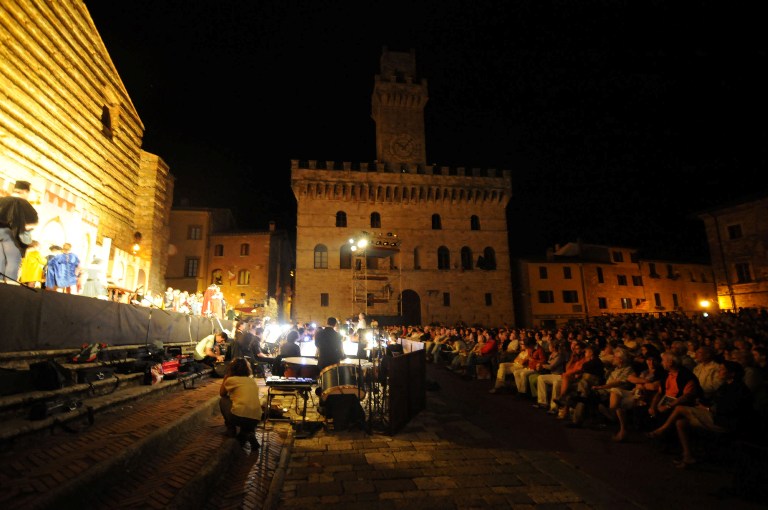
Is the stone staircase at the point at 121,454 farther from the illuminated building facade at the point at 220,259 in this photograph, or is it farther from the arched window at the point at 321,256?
the illuminated building facade at the point at 220,259

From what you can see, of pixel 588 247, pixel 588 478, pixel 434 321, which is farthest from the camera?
pixel 588 247

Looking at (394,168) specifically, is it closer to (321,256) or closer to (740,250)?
(321,256)

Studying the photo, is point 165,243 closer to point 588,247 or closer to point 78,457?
point 78,457

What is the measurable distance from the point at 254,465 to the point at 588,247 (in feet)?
126

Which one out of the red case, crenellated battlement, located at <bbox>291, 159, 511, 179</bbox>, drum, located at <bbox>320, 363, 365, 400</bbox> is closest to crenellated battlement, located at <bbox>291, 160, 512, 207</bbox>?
crenellated battlement, located at <bbox>291, 159, 511, 179</bbox>

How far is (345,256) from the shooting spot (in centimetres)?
2881

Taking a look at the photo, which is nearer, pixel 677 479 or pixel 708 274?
pixel 677 479

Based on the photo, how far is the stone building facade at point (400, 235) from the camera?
28016 millimetres

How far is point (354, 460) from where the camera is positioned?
4.70m

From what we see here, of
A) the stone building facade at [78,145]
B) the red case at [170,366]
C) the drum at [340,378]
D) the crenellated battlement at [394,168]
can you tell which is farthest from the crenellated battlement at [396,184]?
the drum at [340,378]

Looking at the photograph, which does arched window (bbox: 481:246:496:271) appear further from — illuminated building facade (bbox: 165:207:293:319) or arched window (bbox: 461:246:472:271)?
illuminated building facade (bbox: 165:207:293:319)

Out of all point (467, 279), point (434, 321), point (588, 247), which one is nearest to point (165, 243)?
point (434, 321)

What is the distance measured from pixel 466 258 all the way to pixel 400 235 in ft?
18.8

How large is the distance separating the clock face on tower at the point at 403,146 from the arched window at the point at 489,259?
10108 millimetres
